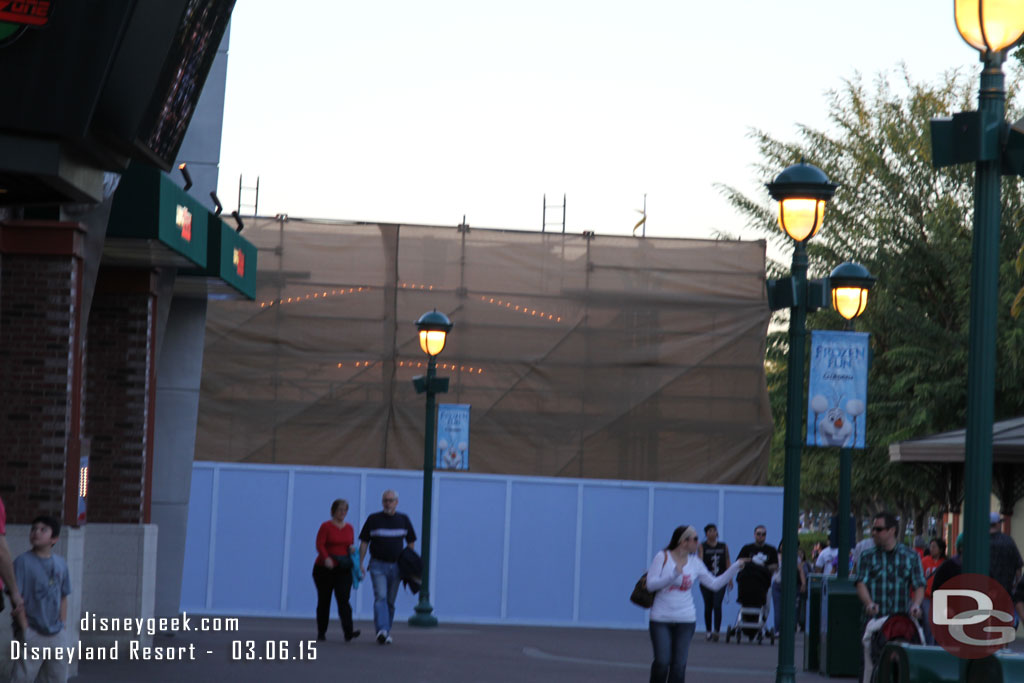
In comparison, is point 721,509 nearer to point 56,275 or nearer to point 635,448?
point 635,448

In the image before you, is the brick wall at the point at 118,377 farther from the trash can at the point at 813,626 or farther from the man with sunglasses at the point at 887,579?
the man with sunglasses at the point at 887,579

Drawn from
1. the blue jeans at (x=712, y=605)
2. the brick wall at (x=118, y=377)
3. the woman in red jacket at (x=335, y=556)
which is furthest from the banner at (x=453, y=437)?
the brick wall at (x=118, y=377)

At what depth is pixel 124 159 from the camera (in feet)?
38.8

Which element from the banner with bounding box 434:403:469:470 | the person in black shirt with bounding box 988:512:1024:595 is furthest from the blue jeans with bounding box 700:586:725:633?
the person in black shirt with bounding box 988:512:1024:595

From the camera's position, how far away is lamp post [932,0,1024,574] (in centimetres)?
792

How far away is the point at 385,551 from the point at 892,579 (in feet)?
28.4

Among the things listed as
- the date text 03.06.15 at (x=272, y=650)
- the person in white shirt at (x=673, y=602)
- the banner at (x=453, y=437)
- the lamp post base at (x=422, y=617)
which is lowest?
the lamp post base at (x=422, y=617)

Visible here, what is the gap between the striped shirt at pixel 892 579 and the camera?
13.1 m

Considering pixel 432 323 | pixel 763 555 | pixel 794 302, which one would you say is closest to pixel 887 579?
pixel 794 302

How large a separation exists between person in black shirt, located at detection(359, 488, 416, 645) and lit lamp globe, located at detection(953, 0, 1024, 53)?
1305 centimetres

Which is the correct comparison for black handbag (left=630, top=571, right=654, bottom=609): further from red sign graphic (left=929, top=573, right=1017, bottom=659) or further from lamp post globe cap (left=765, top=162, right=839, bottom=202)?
red sign graphic (left=929, top=573, right=1017, bottom=659)

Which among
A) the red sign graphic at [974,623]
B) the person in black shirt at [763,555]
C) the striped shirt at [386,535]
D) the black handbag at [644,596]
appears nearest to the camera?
the red sign graphic at [974,623]

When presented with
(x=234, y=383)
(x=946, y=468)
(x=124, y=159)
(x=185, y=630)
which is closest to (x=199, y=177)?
(x=185, y=630)

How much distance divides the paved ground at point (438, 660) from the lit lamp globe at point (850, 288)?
14.0ft
